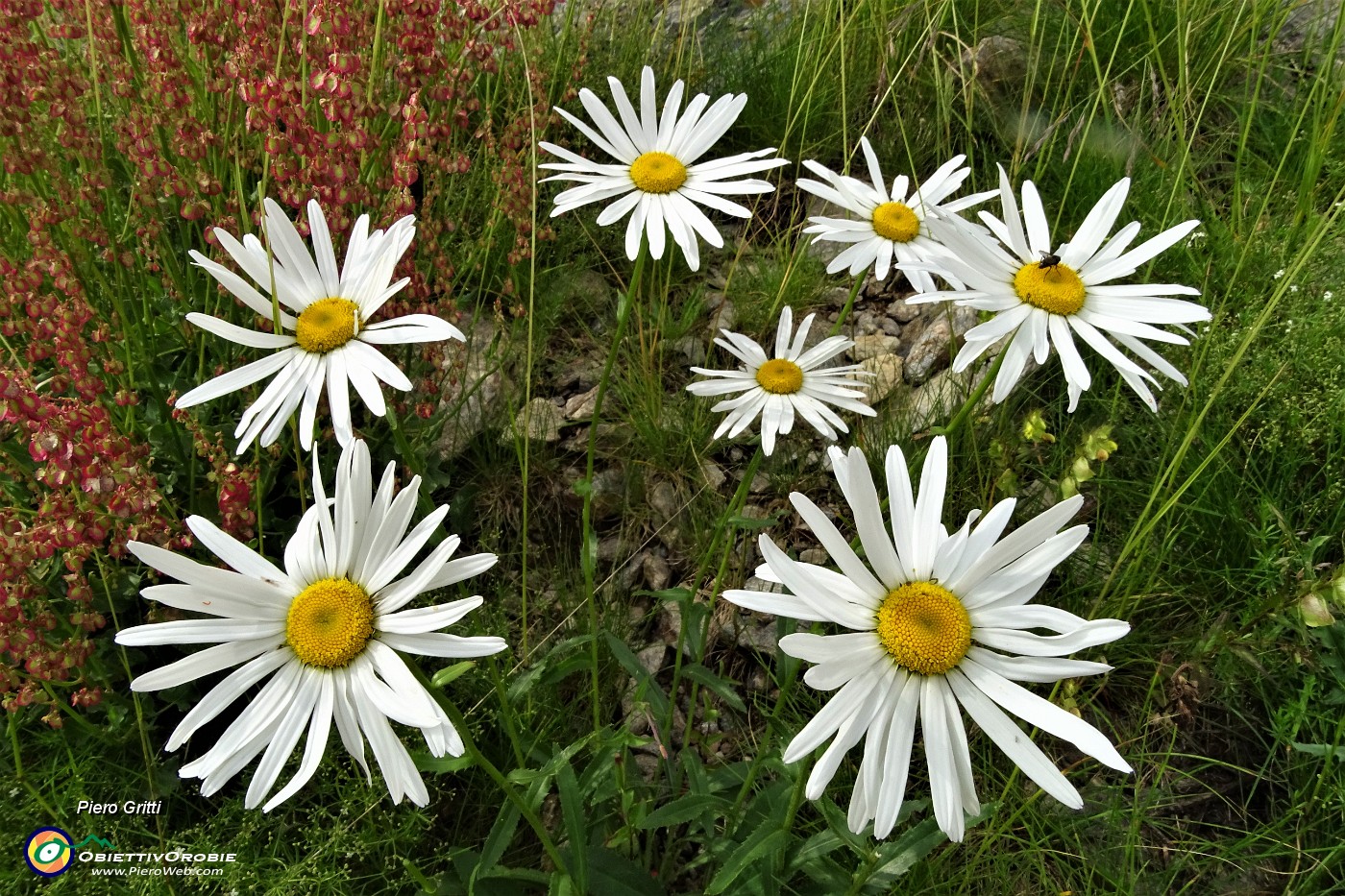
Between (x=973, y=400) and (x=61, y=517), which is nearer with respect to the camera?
(x=973, y=400)

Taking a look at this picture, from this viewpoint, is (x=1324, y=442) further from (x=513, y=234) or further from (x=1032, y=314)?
(x=513, y=234)

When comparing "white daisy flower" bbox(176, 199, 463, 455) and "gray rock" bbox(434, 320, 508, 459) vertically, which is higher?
"gray rock" bbox(434, 320, 508, 459)

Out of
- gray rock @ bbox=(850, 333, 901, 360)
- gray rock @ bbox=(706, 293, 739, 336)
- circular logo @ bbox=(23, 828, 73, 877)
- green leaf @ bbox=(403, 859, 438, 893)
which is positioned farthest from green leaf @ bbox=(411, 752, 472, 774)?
gray rock @ bbox=(850, 333, 901, 360)

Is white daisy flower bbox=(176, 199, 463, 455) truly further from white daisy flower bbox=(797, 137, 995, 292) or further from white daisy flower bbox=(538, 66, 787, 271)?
white daisy flower bbox=(797, 137, 995, 292)

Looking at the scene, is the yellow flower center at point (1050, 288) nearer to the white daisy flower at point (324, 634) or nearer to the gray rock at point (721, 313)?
the white daisy flower at point (324, 634)

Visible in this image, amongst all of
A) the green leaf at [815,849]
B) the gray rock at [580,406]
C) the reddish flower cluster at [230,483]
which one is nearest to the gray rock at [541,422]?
the gray rock at [580,406]

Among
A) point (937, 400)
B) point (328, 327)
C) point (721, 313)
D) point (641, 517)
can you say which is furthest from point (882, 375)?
point (328, 327)

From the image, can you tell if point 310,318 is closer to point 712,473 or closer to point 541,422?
point 541,422
